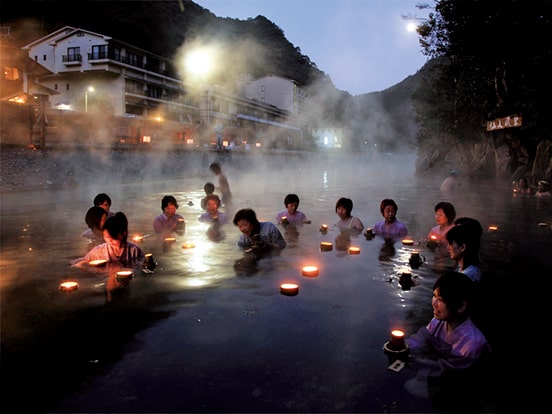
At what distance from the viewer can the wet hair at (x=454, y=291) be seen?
417cm

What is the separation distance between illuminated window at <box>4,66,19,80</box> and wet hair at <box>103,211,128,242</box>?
34.9m

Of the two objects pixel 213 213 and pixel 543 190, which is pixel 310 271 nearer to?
pixel 213 213

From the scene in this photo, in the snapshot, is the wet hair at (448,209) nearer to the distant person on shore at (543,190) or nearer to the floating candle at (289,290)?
the floating candle at (289,290)

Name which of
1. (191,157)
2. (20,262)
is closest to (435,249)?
(20,262)

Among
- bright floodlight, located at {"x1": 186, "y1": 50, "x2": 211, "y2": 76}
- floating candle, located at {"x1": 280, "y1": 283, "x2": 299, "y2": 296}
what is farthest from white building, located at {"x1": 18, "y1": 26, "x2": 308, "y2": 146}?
floating candle, located at {"x1": 280, "y1": 283, "x2": 299, "y2": 296}

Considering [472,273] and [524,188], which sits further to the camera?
[524,188]

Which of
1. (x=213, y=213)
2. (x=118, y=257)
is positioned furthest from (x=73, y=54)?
(x=118, y=257)

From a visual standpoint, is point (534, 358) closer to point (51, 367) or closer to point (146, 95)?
point (51, 367)

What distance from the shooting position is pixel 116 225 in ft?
23.8

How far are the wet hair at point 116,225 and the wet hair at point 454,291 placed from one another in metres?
5.00

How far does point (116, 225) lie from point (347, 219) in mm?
6646

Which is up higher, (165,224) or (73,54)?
(73,54)

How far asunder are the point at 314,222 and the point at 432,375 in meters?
10.5

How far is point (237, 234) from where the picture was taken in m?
11.8
